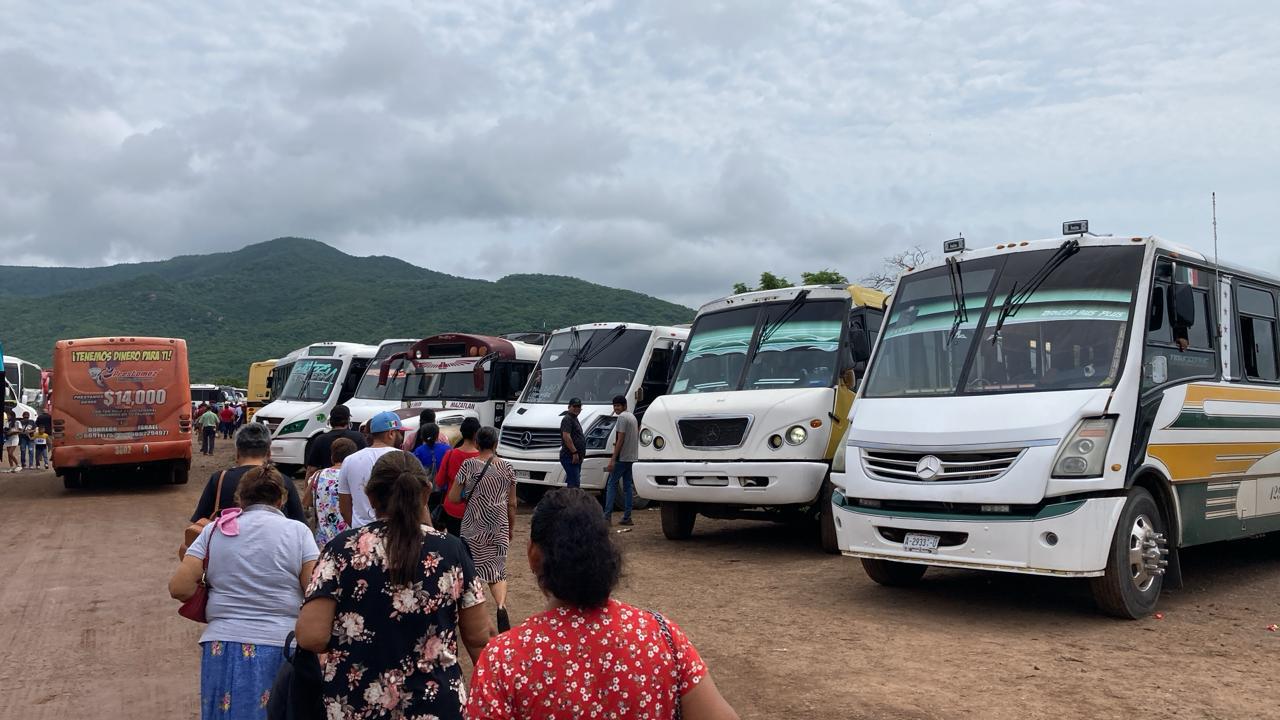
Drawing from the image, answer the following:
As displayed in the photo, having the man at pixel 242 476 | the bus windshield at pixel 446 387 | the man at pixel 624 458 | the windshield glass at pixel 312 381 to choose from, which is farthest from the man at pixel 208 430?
the man at pixel 242 476

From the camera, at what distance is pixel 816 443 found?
34.5ft

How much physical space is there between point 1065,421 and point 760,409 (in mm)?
3910

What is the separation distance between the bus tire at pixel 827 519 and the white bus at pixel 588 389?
15.0 feet

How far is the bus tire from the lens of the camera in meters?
10.6

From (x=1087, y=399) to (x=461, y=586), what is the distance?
17.9 feet

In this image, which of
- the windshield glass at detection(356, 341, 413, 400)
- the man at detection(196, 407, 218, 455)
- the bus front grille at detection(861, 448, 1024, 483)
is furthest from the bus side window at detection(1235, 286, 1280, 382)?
the man at detection(196, 407, 218, 455)

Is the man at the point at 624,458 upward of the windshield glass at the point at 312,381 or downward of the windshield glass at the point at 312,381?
downward

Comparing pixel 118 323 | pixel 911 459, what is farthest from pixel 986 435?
pixel 118 323

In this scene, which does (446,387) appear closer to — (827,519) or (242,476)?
(827,519)

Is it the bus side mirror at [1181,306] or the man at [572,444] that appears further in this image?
the man at [572,444]

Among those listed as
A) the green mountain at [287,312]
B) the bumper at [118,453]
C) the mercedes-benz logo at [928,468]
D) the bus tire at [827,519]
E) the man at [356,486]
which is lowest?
the bus tire at [827,519]

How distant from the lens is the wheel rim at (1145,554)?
750 cm

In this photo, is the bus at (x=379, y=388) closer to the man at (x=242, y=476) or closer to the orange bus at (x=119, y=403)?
the orange bus at (x=119, y=403)

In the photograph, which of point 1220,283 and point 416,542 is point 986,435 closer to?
point 1220,283
